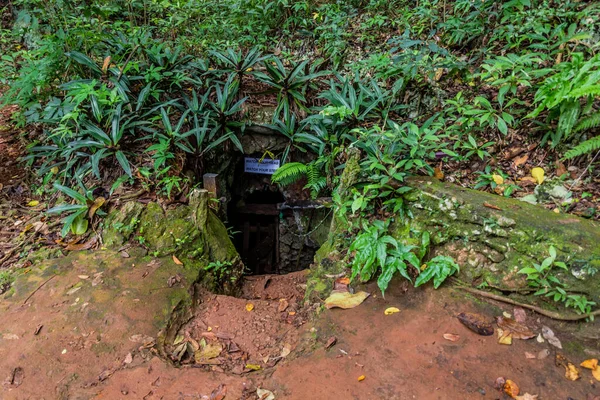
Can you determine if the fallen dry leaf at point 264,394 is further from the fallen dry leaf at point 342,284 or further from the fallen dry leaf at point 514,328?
the fallen dry leaf at point 514,328

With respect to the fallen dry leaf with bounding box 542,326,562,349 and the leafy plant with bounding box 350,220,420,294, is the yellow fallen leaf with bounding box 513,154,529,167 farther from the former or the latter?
the fallen dry leaf with bounding box 542,326,562,349

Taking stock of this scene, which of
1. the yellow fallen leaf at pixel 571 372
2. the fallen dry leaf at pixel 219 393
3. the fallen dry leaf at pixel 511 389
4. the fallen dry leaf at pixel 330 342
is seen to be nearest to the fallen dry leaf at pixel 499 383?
the fallen dry leaf at pixel 511 389

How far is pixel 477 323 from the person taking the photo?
2.39 m

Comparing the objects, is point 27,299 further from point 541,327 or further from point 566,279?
point 566,279

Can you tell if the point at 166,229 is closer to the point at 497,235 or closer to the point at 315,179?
the point at 315,179

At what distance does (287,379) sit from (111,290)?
6.02 feet

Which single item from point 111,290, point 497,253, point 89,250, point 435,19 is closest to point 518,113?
point 497,253

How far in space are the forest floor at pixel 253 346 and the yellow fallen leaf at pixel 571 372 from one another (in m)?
0.02

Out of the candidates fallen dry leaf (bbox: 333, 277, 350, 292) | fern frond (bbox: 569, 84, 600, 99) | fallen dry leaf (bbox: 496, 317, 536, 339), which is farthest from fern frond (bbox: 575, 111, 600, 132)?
fallen dry leaf (bbox: 333, 277, 350, 292)

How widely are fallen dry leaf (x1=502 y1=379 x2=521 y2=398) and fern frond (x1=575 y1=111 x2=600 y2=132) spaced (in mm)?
2210

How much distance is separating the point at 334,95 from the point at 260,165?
1.54 metres

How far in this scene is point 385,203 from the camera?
10.6ft

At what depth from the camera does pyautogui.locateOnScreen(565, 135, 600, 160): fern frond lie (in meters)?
2.72

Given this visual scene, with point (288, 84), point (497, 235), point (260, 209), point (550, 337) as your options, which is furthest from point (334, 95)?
point (550, 337)
